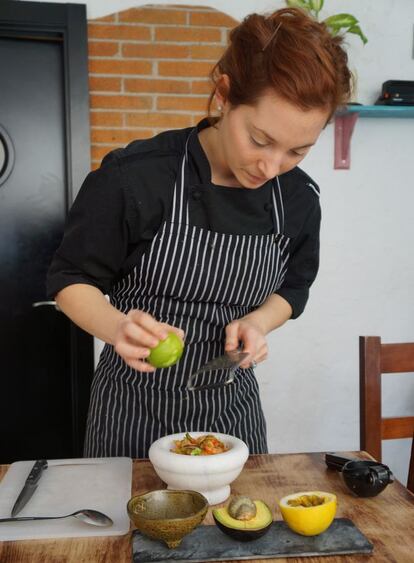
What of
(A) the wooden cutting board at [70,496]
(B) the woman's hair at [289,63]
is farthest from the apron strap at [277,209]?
(A) the wooden cutting board at [70,496]

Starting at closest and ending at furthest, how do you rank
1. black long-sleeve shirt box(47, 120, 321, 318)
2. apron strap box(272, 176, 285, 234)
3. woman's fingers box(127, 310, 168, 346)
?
woman's fingers box(127, 310, 168, 346) < black long-sleeve shirt box(47, 120, 321, 318) < apron strap box(272, 176, 285, 234)

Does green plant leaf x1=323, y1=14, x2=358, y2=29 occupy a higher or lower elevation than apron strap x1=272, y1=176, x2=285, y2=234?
higher

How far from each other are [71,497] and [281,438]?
1.88 metres

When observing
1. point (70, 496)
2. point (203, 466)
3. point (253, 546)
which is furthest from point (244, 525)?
point (70, 496)

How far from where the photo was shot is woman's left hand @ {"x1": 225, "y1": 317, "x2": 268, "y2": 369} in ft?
4.21

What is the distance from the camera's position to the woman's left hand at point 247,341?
1283 mm

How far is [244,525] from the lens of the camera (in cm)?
96

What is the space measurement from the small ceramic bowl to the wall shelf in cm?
207

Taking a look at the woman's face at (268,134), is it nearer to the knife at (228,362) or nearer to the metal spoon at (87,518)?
the knife at (228,362)

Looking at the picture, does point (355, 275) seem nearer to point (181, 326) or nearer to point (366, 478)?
point (181, 326)

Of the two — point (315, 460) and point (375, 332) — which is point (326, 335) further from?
point (315, 460)

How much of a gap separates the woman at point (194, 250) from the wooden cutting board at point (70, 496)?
0.57 feet

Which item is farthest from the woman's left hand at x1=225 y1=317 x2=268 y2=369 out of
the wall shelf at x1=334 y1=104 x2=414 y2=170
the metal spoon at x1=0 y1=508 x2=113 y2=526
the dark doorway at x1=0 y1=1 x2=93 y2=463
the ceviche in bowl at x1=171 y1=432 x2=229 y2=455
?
the wall shelf at x1=334 y1=104 x2=414 y2=170

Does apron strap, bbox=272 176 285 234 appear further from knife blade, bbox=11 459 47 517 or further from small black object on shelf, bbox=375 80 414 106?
small black object on shelf, bbox=375 80 414 106
